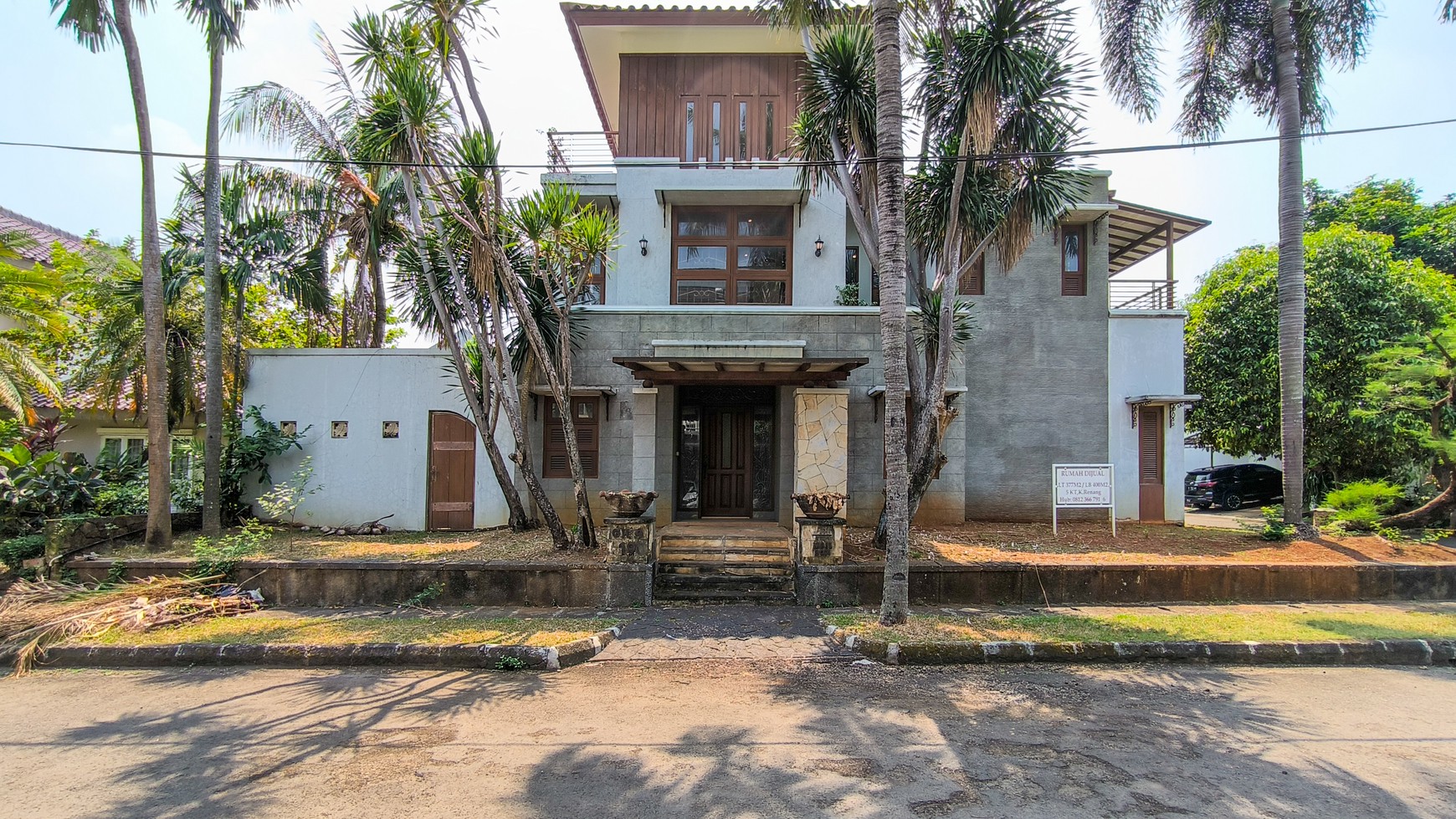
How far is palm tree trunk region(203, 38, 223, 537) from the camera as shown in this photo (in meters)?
11.0

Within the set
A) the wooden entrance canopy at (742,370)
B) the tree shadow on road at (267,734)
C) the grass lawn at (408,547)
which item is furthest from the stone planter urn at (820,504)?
the tree shadow on road at (267,734)

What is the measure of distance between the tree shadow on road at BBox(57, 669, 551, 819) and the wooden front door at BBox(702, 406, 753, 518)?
631cm

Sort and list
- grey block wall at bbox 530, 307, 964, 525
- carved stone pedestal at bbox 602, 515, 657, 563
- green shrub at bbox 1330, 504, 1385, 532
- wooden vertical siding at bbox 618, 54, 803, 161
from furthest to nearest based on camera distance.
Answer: wooden vertical siding at bbox 618, 54, 803, 161, grey block wall at bbox 530, 307, 964, 525, green shrub at bbox 1330, 504, 1385, 532, carved stone pedestal at bbox 602, 515, 657, 563

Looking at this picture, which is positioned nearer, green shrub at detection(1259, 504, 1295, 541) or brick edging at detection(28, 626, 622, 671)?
brick edging at detection(28, 626, 622, 671)

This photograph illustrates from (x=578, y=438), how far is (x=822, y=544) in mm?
5189

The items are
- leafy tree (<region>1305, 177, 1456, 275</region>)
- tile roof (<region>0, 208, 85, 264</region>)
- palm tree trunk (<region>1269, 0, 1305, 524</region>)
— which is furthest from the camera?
leafy tree (<region>1305, 177, 1456, 275</region>)

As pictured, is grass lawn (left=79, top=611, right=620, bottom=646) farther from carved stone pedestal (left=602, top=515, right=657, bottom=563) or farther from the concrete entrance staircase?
the concrete entrance staircase

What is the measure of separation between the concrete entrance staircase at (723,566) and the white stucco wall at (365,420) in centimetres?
401

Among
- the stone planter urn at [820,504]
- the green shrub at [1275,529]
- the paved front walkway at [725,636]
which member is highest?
the stone planter urn at [820,504]

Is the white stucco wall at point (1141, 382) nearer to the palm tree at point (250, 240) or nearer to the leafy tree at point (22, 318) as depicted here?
the palm tree at point (250, 240)

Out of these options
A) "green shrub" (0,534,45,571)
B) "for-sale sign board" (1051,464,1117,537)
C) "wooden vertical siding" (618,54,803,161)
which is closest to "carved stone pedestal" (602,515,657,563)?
"for-sale sign board" (1051,464,1117,537)

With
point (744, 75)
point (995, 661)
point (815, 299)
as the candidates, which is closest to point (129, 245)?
point (744, 75)

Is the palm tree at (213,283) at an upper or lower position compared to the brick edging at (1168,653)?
upper

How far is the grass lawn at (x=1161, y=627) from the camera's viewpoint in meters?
7.00
